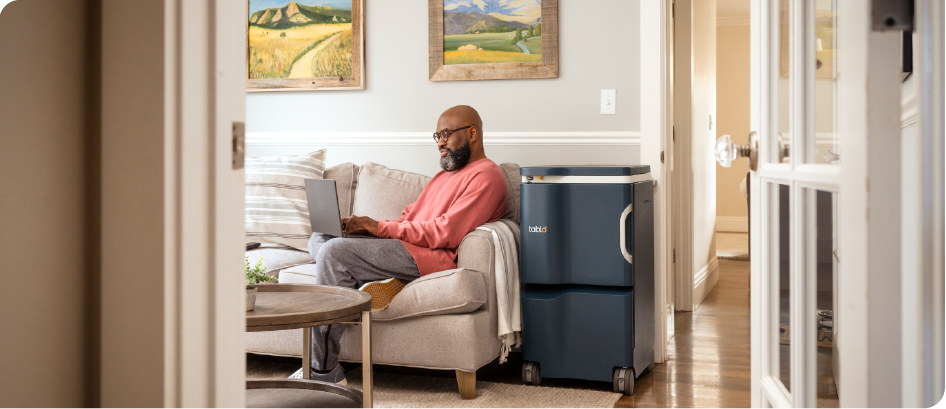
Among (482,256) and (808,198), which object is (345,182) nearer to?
(482,256)

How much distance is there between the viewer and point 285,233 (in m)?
3.11

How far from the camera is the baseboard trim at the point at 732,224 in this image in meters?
8.12

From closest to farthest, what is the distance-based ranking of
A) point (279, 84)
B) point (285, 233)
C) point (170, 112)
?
point (170, 112)
point (285, 233)
point (279, 84)

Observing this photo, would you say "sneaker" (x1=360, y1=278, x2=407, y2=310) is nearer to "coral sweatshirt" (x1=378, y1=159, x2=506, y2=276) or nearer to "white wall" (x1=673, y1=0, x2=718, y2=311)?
"coral sweatshirt" (x1=378, y1=159, x2=506, y2=276)

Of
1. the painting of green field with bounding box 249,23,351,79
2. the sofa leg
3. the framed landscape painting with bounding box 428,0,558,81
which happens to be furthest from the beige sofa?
the painting of green field with bounding box 249,23,351,79

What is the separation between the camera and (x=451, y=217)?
8.48ft

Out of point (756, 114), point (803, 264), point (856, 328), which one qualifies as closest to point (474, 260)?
point (756, 114)

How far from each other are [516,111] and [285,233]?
1173 mm

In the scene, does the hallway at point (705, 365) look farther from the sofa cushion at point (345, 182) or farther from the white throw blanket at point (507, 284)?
the sofa cushion at point (345, 182)

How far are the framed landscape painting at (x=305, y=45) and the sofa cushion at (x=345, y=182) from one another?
445 mm

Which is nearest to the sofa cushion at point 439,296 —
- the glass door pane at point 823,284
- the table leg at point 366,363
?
the table leg at point 366,363

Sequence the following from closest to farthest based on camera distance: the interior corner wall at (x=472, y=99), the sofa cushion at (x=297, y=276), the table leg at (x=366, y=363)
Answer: the table leg at (x=366, y=363), the sofa cushion at (x=297, y=276), the interior corner wall at (x=472, y=99)

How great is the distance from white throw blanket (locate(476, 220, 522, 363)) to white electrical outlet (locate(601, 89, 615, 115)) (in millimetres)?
731

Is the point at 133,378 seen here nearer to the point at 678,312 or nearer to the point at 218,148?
the point at 218,148
